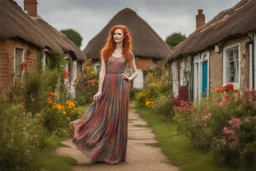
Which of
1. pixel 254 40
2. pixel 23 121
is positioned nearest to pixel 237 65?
pixel 254 40

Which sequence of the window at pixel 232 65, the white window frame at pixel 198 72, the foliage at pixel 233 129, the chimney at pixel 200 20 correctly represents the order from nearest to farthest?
the foliage at pixel 233 129, the window at pixel 232 65, the white window frame at pixel 198 72, the chimney at pixel 200 20

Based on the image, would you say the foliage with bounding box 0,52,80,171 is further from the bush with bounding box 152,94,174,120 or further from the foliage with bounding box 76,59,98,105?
the foliage with bounding box 76,59,98,105

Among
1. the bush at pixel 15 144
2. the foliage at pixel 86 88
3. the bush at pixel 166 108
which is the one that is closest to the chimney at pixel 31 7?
the foliage at pixel 86 88

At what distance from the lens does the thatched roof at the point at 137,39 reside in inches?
1219

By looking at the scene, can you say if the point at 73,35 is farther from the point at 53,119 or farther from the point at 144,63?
the point at 53,119

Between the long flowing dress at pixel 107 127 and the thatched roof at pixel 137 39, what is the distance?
77.4 ft

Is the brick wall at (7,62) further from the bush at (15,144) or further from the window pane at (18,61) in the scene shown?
the bush at (15,144)

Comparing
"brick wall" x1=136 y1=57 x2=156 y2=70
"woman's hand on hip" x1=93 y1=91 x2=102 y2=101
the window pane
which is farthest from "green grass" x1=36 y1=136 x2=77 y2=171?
"brick wall" x1=136 y1=57 x2=156 y2=70

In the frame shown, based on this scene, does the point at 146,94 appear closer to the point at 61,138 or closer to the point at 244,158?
the point at 61,138

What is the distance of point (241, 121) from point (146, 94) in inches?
607

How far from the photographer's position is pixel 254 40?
10000 mm

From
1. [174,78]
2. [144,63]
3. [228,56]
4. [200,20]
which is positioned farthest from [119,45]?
[144,63]

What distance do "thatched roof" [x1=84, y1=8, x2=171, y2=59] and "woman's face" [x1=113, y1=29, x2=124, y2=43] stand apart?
23388 millimetres

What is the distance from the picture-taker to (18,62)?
12.4m
